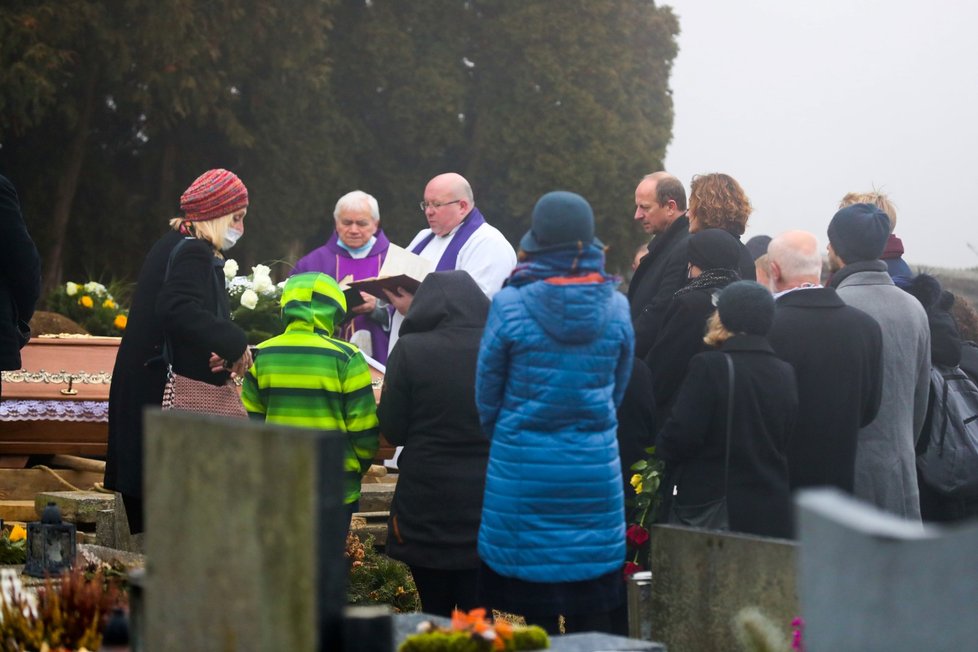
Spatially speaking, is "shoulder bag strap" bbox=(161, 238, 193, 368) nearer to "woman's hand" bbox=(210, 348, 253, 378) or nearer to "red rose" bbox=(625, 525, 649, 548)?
"woman's hand" bbox=(210, 348, 253, 378)

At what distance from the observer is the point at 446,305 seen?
18.6ft

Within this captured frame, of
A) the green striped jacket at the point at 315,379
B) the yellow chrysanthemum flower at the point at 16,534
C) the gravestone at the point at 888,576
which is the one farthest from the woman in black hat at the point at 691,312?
the gravestone at the point at 888,576

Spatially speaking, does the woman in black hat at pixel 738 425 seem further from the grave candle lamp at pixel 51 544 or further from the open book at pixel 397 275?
the grave candle lamp at pixel 51 544

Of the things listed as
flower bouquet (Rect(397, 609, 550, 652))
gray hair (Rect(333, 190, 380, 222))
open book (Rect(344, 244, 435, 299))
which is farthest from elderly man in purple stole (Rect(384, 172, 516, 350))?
flower bouquet (Rect(397, 609, 550, 652))

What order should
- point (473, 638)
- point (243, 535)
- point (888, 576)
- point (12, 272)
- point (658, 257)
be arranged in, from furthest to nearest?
point (658, 257) < point (12, 272) < point (473, 638) < point (243, 535) < point (888, 576)

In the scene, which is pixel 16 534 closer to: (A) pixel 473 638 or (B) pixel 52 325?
(A) pixel 473 638

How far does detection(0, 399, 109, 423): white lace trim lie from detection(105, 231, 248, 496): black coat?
251cm

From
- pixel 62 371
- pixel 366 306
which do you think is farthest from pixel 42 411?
pixel 366 306

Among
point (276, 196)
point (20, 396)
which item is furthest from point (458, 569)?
point (276, 196)

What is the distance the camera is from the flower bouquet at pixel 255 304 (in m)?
9.05

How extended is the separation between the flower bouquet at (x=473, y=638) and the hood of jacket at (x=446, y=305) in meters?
1.80

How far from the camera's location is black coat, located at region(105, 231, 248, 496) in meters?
6.09

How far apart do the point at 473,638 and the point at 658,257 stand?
3.29 meters

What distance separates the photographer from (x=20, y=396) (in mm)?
8633
